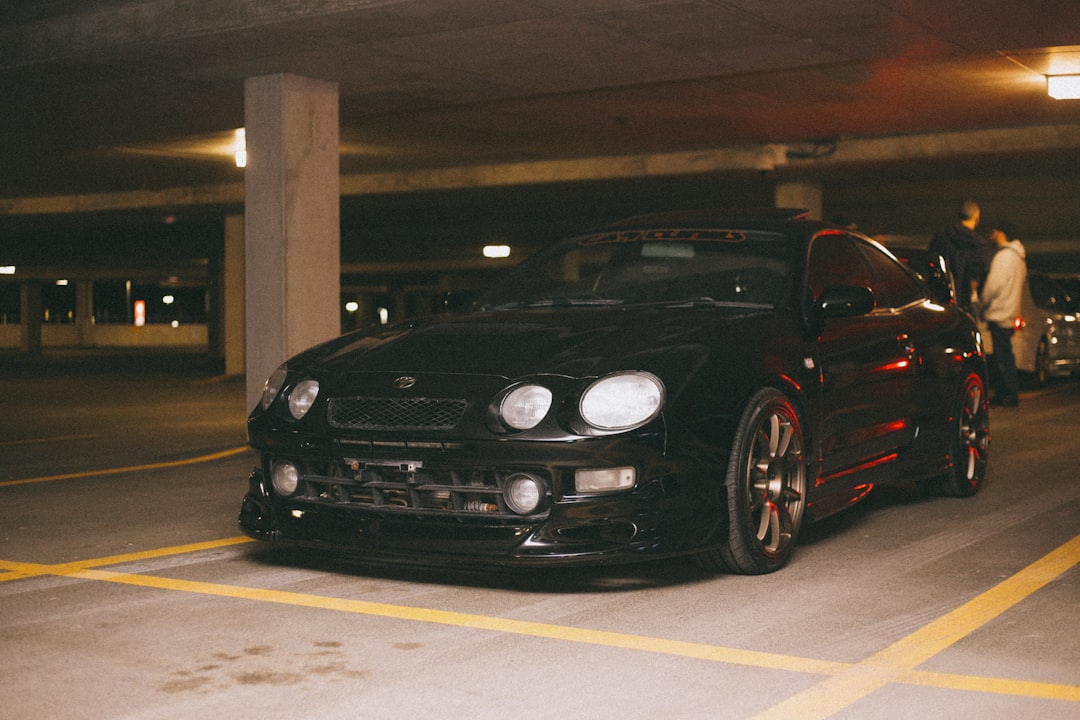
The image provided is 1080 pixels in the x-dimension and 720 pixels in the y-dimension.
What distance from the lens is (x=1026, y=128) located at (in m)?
18.8

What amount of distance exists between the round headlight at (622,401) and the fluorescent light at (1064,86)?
11.0m

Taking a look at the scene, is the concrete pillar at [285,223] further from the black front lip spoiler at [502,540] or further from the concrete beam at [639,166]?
the concrete beam at [639,166]

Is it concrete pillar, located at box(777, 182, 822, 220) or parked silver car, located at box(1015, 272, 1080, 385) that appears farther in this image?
concrete pillar, located at box(777, 182, 822, 220)

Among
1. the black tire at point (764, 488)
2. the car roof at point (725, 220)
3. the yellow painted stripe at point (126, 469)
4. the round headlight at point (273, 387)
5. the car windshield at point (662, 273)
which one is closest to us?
the black tire at point (764, 488)

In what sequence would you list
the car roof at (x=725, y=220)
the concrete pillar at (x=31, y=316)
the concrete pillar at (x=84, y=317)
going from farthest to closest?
the concrete pillar at (x=84, y=317), the concrete pillar at (x=31, y=316), the car roof at (x=725, y=220)

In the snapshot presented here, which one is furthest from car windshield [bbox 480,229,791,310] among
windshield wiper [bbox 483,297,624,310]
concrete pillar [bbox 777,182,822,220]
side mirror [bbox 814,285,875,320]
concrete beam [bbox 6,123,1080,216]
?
concrete pillar [bbox 777,182,822,220]

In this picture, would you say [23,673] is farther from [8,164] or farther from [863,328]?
[8,164]

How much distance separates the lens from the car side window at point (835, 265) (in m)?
6.00

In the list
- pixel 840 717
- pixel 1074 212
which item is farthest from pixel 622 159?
pixel 840 717

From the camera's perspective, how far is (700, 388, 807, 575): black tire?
505cm

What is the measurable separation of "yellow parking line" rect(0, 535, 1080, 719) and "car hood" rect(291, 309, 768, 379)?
0.91 metres

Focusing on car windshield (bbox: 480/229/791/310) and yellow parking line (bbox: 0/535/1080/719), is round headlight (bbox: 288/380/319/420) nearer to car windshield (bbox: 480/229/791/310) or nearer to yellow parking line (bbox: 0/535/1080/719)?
yellow parking line (bbox: 0/535/1080/719)

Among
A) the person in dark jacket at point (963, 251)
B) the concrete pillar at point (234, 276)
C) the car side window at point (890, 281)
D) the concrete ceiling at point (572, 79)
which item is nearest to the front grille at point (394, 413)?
the car side window at point (890, 281)

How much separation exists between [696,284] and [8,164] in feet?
61.9
